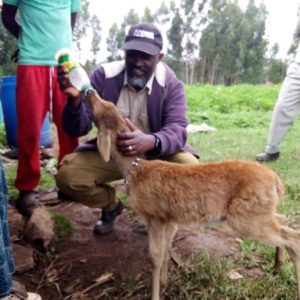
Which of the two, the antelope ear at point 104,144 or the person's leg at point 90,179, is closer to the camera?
the antelope ear at point 104,144

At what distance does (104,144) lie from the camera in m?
3.07

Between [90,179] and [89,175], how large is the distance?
0.03m

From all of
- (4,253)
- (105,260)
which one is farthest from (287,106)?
(4,253)

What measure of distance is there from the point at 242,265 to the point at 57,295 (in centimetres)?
135

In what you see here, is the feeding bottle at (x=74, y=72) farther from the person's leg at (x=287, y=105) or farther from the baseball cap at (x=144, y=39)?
the person's leg at (x=287, y=105)

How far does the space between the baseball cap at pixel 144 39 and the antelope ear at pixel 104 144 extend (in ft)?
2.54

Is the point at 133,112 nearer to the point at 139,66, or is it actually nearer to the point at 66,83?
the point at 139,66

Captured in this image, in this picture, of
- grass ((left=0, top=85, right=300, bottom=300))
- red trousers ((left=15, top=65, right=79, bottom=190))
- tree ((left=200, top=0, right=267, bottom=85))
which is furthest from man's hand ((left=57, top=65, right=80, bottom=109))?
tree ((left=200, top=0, right=267, bottom=85))

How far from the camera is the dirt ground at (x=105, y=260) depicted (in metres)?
3.26

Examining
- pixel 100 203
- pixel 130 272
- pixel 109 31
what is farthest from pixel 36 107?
pixel 109 31

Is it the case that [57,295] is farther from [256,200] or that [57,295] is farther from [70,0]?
[70,0]

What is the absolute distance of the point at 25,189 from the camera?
165 inches

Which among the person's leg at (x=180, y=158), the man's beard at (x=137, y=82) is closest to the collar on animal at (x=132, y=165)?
the person's leg at (x=180, y=158)

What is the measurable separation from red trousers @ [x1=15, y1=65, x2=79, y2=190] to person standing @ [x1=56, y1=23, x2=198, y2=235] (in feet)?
1.46
